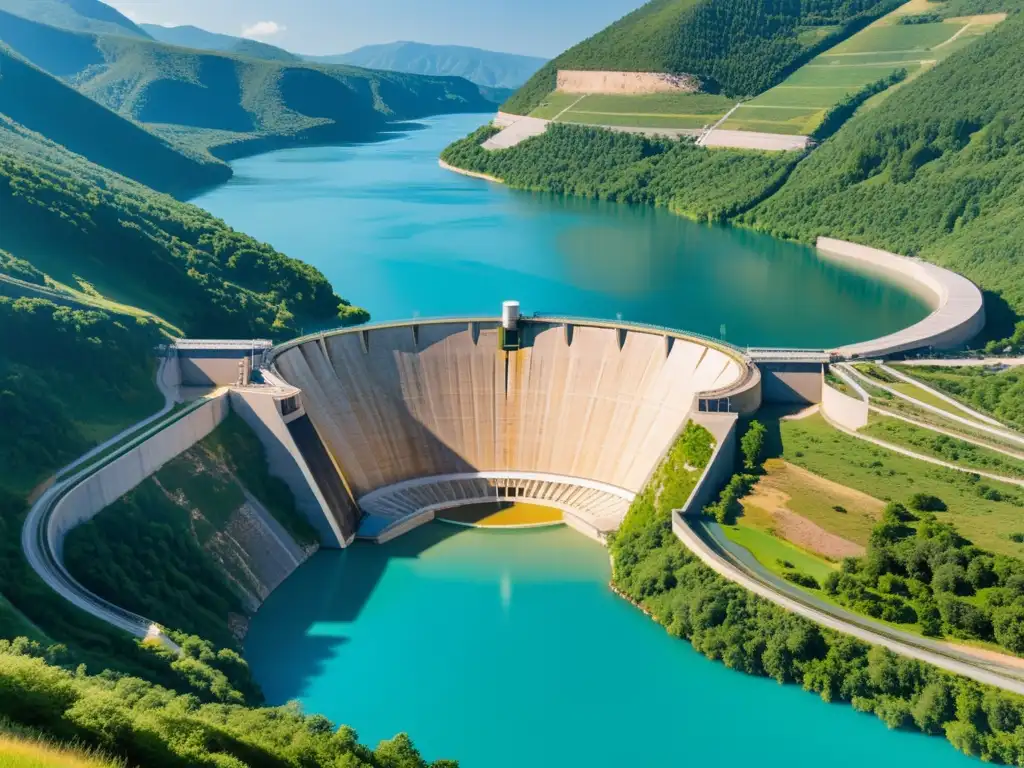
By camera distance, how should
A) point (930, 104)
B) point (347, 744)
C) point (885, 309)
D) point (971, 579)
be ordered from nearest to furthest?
point (347, 744)
point (971, 579)
point (885, 309)
point (930, 104)

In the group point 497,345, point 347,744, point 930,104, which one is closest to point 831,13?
point 930,104

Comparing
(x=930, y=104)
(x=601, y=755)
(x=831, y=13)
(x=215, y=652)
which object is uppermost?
(x=831, y=13)

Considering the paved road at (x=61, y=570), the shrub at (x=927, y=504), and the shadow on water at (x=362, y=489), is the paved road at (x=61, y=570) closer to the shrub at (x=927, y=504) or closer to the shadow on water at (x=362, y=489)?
the shadow on water at (x=362, y=489)

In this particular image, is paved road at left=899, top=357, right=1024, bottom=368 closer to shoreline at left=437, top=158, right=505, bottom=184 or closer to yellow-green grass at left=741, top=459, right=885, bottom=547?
yellow-green grass at left=741, top=459, right=885, bottom=547

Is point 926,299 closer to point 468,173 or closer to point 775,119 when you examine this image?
point 775,119


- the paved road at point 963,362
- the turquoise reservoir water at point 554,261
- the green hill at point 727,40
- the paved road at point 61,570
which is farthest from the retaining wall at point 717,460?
the green hill at point 727,40

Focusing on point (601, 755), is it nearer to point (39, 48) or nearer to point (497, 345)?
point (497, 345)
